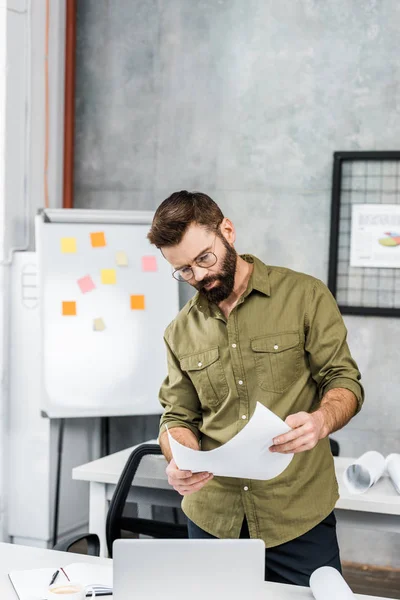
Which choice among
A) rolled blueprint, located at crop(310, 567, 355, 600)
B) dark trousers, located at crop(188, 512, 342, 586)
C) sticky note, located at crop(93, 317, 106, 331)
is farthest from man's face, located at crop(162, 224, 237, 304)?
sticky note, located at crop(93, 317, 106, 331)

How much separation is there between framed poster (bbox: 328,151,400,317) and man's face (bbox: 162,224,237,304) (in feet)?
7.10

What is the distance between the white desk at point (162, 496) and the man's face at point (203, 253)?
2.18 feet

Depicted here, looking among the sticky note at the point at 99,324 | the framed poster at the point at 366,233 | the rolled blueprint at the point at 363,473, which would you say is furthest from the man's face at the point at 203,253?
the framed poster at the point at 366,233

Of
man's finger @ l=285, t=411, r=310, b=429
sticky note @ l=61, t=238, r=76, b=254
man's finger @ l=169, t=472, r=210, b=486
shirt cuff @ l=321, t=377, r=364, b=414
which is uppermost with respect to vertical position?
sticky note @ l=61, t=238, r=76, b=254

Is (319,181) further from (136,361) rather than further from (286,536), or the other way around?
(286,536)

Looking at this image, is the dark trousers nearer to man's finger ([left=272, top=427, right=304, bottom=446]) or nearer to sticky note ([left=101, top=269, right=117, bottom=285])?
man's finger ([left=272, top=427, right=304, bottom=446])

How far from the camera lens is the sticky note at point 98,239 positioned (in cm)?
400

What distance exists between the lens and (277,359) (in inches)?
77.1

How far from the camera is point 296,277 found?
79.9 inches

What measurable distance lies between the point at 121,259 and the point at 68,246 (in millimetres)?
272

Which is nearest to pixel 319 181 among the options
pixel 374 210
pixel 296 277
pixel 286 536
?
pixel 374 210

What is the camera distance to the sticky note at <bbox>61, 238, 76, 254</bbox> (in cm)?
394

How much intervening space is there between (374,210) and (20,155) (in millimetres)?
1847

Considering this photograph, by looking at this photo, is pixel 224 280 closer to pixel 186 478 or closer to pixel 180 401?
pixel 180 401
